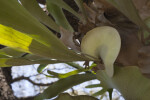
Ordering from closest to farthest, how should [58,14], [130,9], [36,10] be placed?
[130,9]
[36,10]
[58,14]

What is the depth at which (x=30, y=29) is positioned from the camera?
33 cm

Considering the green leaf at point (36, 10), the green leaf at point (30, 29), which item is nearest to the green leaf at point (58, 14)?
the green leaf at point (36, 10)

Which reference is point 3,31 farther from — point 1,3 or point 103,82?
point 103,82

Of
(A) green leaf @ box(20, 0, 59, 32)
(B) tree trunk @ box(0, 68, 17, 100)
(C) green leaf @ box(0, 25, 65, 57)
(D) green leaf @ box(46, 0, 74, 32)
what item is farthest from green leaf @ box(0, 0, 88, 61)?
(B) tree trunk @ box(0, 68, 17, 100)

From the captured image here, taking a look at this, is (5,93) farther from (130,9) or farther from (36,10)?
(130,9)

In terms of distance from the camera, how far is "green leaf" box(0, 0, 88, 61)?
30 cm

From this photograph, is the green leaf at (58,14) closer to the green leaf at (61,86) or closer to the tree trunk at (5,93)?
the green leaf at (61,86)

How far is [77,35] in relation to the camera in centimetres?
43

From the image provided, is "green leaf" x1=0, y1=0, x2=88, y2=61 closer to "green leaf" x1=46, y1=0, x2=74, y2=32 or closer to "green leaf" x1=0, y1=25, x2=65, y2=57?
"green leaf" x1=0, y1=25, x2=65, y2=57

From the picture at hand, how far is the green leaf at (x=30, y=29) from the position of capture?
30 centimetres

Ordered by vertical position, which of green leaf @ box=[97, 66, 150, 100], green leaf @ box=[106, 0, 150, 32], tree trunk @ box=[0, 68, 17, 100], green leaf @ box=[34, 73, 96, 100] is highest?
green leaf @ box=[106, 0, 150, 32]

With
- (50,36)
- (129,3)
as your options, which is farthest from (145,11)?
(50,36)

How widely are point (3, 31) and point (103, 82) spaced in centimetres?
19

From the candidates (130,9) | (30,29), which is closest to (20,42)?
(30,29)
